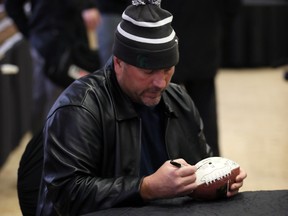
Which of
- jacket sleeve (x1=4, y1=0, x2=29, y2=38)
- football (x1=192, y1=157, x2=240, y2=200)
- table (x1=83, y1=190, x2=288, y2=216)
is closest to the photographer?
table (x1=83, y1=190, x2=288, y2=216)

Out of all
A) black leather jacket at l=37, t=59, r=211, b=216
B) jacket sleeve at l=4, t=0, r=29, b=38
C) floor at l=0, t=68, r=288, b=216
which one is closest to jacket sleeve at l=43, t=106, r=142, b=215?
black leather jacket at l=37, t=59, r=211, b=216

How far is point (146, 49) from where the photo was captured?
2057 mm

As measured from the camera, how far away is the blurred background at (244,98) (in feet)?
15.0

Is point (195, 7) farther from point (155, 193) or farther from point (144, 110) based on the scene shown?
point (155, 193)

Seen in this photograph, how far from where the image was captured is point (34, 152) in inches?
89.8

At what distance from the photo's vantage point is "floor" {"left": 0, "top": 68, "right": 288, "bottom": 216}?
4.41m

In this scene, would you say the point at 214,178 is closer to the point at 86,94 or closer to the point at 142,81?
the point at 142,81

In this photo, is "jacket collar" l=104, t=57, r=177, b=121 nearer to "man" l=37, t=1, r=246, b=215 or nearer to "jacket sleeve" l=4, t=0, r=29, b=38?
"man" l=37, t=1, r=246, b=215

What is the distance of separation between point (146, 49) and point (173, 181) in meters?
0.43

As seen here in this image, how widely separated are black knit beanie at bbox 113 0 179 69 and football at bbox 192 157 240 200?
341 millimetres

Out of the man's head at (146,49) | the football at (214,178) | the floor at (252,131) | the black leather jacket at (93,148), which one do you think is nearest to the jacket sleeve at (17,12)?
the floor at (252,131)

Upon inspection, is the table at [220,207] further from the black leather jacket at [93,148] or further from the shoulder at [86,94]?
the shoulder at [86,94]

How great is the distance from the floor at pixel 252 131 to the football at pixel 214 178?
1.79 metres

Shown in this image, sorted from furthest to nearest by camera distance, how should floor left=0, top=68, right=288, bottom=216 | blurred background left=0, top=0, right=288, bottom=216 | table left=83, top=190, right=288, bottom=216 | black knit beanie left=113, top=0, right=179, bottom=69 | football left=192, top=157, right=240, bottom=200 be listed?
blurred background left=0, top=0, right=288, bottom=216 → floor left=0, top=68, right=288, bottom=216 → black knit beanie left=113, top=0, right=179, bottom=69 → football left=192, top=157, right=240, bottom=200 → table left=83, top=190, right=288, bottom=216
